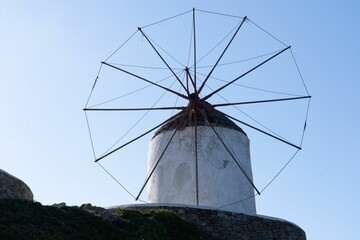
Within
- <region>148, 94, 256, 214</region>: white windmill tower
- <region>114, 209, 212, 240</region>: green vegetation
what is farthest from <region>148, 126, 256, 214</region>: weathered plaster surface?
<region>114, 209, 212, 240</region>: green vegetation

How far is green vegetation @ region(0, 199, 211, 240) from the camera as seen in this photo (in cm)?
932

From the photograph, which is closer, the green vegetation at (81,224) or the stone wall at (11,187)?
the green vegetation at (81,224)

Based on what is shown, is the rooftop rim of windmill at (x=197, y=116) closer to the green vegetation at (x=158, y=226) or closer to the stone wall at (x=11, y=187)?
the green vegetation at (x=158, y=226)

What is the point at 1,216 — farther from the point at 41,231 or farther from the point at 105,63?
the point at 105,63

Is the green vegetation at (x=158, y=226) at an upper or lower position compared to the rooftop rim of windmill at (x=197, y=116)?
lower

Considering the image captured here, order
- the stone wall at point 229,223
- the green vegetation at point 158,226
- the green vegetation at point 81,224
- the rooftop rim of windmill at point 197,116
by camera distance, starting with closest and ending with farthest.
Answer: the green vegetation at point 81,224
the green vegetation at point 158,226
the stone wall at point 229,223
the rooftop rim of windmill at point 197,116

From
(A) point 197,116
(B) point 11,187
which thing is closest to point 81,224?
(B) point 11,187

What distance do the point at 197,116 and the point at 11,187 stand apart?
6272 mm

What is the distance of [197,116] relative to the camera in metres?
17.0

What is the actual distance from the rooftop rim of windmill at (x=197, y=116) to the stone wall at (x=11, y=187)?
527 centimetres

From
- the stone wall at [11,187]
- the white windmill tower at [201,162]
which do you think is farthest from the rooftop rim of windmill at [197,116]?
the stone wall at [11,187]

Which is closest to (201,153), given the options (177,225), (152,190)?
(152,190)

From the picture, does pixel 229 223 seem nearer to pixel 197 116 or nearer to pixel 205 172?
pixel 205 172

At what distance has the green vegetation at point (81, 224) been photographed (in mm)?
9320
